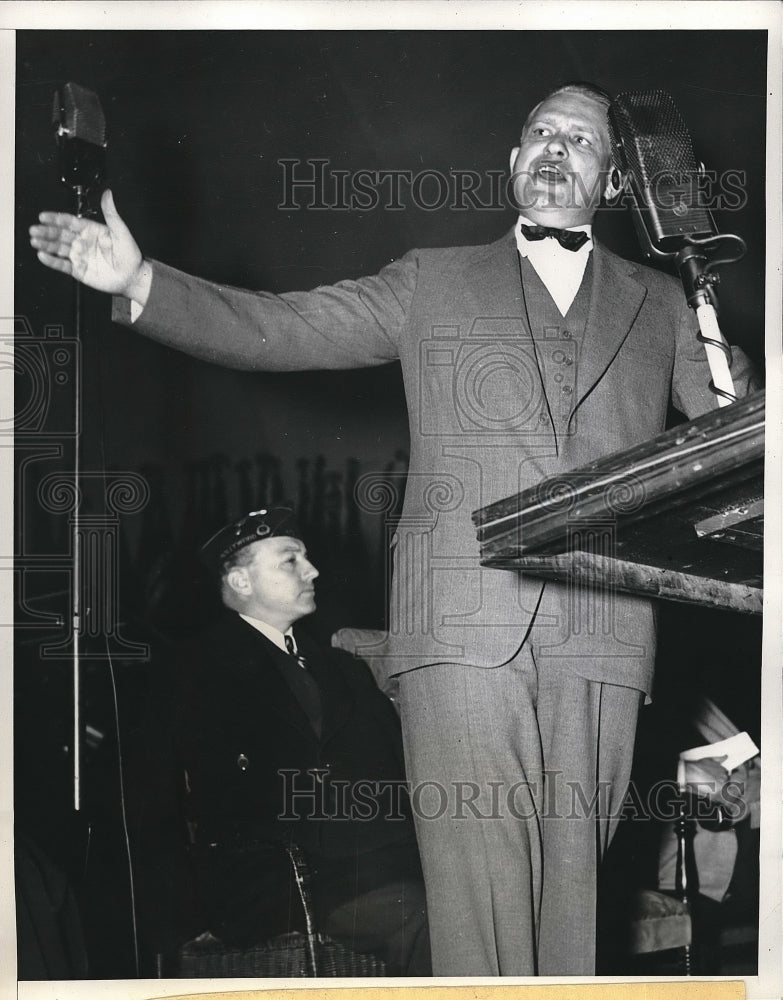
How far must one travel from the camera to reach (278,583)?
2.63m

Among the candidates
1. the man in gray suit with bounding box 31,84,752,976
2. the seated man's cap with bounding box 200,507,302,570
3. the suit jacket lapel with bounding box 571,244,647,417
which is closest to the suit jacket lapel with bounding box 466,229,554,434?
the man in gray suit with bounding box 31,84,752,976

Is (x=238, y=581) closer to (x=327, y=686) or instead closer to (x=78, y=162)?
(x=327, y=686)

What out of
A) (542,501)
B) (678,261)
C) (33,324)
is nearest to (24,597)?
(33,324)

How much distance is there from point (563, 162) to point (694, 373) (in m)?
0.59

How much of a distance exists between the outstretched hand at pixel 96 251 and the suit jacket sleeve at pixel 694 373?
126 cm

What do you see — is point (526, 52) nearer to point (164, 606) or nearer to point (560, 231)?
point (560, 231)

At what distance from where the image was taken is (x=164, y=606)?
262 cm

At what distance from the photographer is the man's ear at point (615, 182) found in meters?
2.68

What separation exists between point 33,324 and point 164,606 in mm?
737

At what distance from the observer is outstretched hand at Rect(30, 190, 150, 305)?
263cm

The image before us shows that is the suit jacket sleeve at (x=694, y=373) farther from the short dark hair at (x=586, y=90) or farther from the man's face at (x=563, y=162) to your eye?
the short dark hair at (x=586, y=90)

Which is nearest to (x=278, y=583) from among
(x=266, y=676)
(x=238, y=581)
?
(x=238, y=581)

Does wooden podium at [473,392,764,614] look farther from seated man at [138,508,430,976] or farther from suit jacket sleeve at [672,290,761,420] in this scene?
seated man at [138,508,430,976]

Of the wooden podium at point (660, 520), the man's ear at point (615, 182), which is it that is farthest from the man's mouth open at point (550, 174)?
the wooden podium at point (660, 520)
